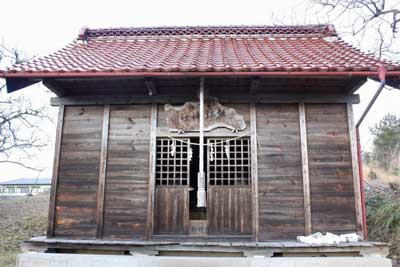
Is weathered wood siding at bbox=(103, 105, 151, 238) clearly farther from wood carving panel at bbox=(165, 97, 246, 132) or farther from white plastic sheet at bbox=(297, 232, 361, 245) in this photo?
white plastic sheet at bbox=(297, 232, 361, 245)

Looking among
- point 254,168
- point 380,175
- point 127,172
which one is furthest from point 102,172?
point 380,175

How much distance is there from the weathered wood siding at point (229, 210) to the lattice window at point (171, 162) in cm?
62

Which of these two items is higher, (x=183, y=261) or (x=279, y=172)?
(x=279, y=172)

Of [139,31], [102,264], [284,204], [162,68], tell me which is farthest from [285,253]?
[139,31]

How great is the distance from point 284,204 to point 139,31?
5383mm

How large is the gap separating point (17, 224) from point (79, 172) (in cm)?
861

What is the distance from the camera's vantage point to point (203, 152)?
5336 mm

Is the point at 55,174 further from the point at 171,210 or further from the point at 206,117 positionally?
the point at 206,117

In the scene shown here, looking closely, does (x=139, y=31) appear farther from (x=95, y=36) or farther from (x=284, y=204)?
(x=284, y=204)

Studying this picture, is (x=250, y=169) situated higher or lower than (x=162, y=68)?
lower

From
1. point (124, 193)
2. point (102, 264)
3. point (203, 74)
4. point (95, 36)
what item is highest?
point (95, 36)

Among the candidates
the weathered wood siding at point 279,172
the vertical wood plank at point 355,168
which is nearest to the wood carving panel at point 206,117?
the weathered wood siding at point 279,172

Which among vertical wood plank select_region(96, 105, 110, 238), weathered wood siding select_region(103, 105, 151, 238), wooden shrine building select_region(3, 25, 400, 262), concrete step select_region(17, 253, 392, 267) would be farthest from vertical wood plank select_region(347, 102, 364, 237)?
vertical wood plank select_region(96, 105, 110, 238)

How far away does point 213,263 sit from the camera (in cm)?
471
